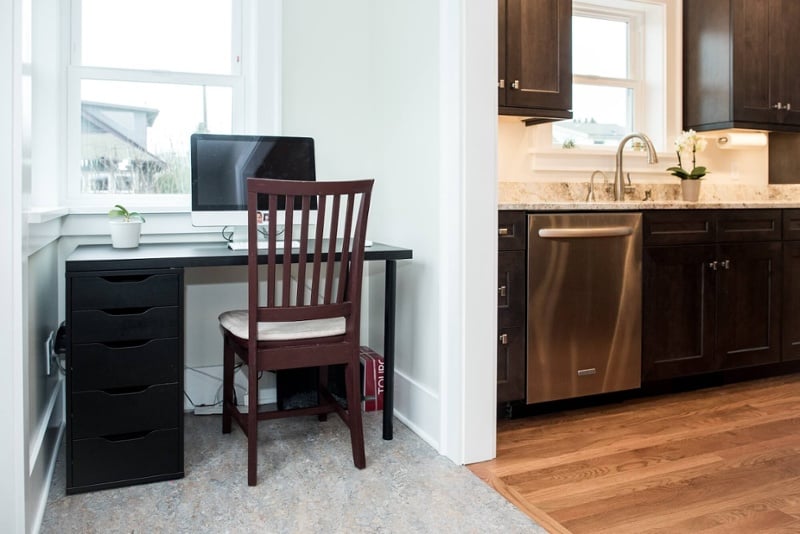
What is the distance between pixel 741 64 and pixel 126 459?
137 inches

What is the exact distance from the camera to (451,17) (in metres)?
2.32

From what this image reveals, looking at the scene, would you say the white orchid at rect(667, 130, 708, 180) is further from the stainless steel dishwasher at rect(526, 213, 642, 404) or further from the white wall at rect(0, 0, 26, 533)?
the white wall at rect(0, 0, 26, 533)

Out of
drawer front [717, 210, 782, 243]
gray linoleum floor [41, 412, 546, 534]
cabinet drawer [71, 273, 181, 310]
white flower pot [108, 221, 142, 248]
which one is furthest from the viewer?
drawer front [717, 210, 782, 243]

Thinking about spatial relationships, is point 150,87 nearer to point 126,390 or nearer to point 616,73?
point 126,390

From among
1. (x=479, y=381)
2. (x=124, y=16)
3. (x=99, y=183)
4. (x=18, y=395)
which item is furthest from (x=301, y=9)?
(x=18, y=395)

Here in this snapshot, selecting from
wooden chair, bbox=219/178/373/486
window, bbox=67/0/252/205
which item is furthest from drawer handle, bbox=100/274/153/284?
window, bbox=67/0/252/205

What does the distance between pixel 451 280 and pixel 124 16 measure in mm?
1729

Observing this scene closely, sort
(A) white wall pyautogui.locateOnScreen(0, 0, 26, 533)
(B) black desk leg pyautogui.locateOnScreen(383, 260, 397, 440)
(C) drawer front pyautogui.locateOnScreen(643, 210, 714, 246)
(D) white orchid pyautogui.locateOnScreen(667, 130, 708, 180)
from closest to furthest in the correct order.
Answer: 1. (A) white wall pyautogui.locateOnScreen(0, 0, 26, 533)
2. (B) black desk leg pyautogui.locateOnScreen(383, 260, 397, 440)
3. (C) drawer front pyautogui.locateOnScreen(643, 210, 714, 246)
4. (D) white orchid pyautogui.locateOnScreen(667, 130, 708, 180)

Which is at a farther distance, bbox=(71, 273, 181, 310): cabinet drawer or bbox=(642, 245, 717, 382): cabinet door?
bbox=(642, 245, 717, 382): cabinet door

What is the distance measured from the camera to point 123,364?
2100mm

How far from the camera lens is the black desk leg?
2518 millimetres

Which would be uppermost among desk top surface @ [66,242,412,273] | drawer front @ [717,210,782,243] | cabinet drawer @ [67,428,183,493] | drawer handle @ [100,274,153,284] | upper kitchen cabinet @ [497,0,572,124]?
upper kitchen cabinet @ [497,0,572,124]

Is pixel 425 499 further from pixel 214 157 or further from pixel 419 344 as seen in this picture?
pixel 214 157

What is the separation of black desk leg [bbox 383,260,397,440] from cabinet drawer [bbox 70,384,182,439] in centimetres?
76
